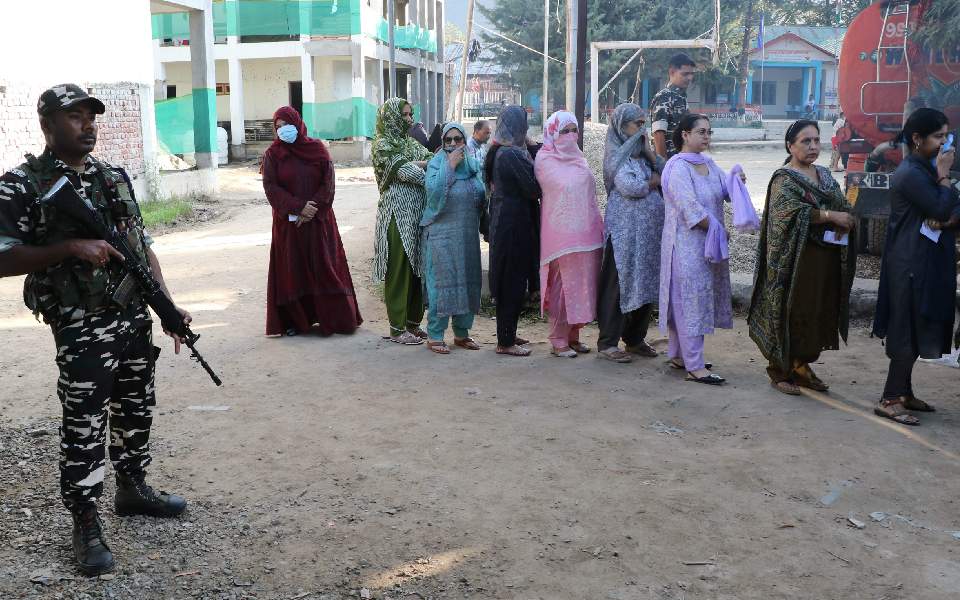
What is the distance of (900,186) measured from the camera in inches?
174

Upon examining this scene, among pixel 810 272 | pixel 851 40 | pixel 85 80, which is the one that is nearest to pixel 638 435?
pixel 810 272

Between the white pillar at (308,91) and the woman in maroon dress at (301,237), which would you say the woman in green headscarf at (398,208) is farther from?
the white pillar at (308,91)

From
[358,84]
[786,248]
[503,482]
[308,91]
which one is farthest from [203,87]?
[503,482]

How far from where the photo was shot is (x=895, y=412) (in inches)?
176

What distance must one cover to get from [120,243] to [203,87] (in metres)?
15.2

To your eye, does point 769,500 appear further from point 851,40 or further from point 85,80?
point 85,80

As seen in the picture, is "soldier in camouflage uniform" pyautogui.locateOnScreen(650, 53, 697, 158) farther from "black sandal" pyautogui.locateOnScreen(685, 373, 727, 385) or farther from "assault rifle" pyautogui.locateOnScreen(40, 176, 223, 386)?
"assault rifle" pyautogui.locateOnScreen(40, 176, 223, 386)

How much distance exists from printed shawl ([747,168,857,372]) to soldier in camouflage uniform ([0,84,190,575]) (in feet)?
10.8

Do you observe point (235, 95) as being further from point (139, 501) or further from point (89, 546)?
point (89, 546)

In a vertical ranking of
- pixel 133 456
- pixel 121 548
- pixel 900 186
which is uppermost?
pixel 900 186

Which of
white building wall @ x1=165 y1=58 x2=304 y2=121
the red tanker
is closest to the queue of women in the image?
the red tanker

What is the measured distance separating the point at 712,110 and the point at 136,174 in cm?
3041

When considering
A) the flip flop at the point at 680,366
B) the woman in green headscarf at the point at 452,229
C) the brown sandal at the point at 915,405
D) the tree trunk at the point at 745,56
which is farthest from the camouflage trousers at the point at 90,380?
the tree trunk at the point at 745,56

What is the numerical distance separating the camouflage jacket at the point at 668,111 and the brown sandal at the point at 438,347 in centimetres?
209
